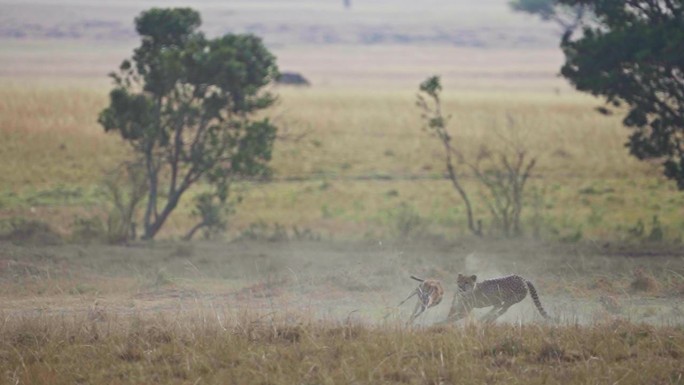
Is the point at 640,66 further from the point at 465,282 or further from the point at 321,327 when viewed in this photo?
the point at 321,327

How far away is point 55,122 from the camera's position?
1495 inches

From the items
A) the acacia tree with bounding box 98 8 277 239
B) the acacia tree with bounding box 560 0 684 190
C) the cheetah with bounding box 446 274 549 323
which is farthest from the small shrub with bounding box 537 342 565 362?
the acacia tree with bounding box 98 8 277 239

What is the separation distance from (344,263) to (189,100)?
6.63 m

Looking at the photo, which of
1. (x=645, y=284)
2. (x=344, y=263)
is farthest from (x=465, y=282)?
(x=344, y=263)

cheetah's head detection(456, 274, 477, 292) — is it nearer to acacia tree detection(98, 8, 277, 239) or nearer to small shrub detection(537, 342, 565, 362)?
small shrub detection(537, 342, 565, 362)

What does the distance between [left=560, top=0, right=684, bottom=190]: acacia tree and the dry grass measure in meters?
9.25

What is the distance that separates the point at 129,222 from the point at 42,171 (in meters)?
11.1

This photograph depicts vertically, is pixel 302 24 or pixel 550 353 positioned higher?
pixel 550 353

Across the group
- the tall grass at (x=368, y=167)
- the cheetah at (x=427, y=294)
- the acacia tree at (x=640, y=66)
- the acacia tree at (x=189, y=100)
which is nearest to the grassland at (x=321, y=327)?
the cheetah at (x=427, y=294)

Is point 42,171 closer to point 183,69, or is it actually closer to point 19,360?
point 183,69

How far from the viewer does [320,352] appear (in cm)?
939

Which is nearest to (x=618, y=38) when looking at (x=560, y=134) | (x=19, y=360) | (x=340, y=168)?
(x=19, y=360)

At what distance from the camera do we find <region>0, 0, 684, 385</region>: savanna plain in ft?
30.1

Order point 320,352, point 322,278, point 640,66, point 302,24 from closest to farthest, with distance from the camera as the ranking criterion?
point 320,352
point 322,278
point 640,66
point 302,24
